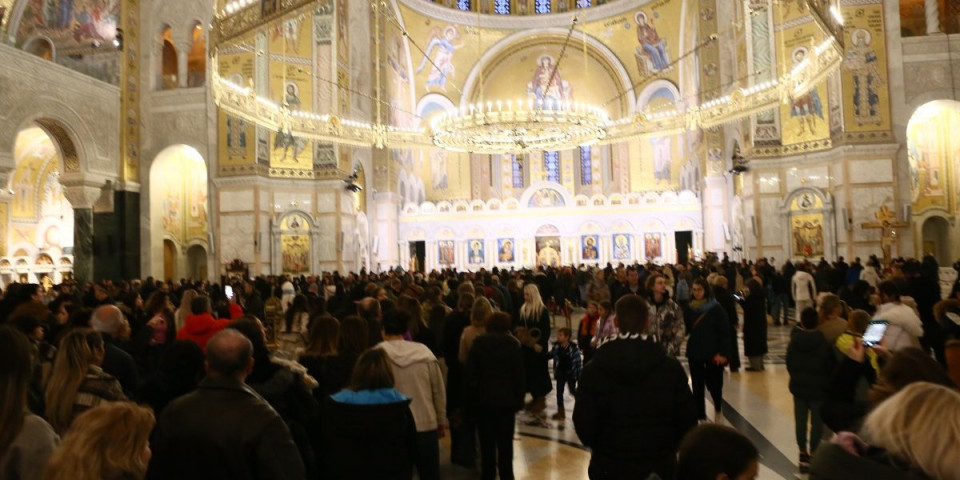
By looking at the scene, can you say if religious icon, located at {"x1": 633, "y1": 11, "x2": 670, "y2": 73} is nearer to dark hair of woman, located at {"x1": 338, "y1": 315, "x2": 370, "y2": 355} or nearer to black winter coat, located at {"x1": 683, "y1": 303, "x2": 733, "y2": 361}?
black winter coat, located at {"x1": 683, "y1": 303, "x2": 733, "y2": 361}

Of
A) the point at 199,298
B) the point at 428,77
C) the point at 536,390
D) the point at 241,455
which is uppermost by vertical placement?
the point at 428,77

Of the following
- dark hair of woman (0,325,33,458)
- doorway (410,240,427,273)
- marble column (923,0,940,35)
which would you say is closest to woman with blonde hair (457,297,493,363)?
dark hair of woman (0,325,33,458)

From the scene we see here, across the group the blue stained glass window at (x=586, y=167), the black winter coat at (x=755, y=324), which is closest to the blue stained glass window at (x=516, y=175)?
the blue stained glass window at (x=586, y=167)

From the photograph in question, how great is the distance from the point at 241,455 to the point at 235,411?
0.56ft

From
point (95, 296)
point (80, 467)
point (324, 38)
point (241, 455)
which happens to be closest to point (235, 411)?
point (241, 455)

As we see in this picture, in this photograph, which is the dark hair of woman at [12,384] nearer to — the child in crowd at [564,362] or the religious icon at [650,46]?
the child in crowd at [564,362]

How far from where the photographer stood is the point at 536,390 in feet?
22.3

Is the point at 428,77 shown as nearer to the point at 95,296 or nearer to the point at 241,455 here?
the point at 95,296

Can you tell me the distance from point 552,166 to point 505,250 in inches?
380

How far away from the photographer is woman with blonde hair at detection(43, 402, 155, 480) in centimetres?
196

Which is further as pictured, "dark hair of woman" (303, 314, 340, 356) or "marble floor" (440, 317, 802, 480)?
"marble floor" (440, 317, 802, 480)

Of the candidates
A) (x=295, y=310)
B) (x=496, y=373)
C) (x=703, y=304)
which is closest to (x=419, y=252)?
(x=295, y=310)

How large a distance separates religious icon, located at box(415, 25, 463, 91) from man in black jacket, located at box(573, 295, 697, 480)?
3416cm

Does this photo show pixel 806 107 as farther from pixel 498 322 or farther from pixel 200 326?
pixel 200 326
